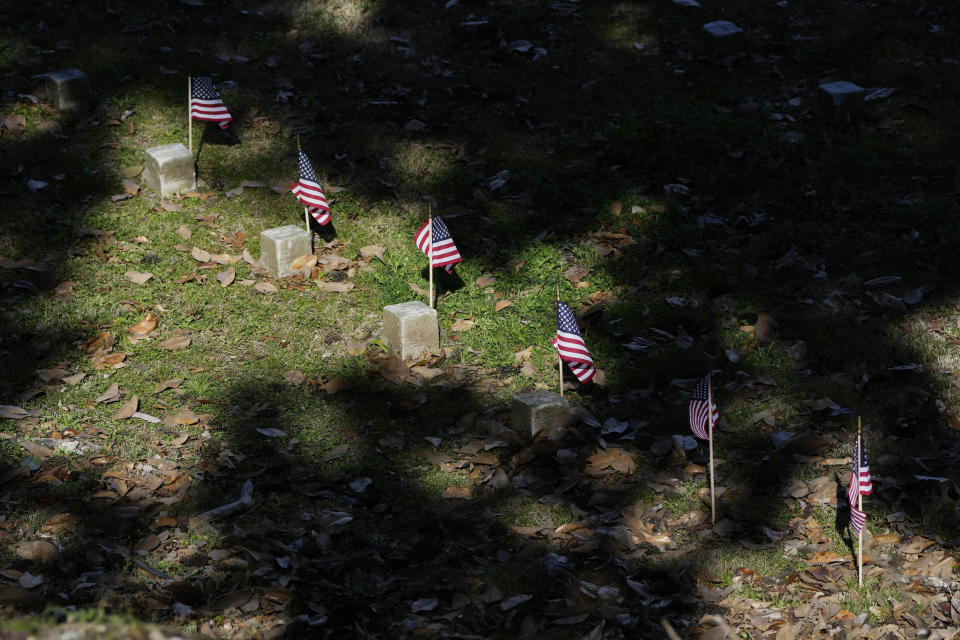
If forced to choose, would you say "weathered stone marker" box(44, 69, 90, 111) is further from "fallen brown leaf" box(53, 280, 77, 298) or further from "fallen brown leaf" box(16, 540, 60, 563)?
"fallen brown leaf" box(16, 540, 60, 563)

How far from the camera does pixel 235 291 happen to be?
8.62m

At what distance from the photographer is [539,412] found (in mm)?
6781

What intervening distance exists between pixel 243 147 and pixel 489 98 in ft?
9.26

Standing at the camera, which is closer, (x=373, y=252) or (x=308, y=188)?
(x=308, y=188)

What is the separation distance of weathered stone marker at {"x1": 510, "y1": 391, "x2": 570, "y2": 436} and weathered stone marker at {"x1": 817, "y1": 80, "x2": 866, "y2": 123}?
5472 mm

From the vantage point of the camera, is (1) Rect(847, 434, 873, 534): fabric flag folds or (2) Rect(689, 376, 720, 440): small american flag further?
(2) Rect(689, 376, 720, 440): small american flag

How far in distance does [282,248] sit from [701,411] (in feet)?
14.1

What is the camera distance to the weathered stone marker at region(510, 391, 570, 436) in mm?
6789

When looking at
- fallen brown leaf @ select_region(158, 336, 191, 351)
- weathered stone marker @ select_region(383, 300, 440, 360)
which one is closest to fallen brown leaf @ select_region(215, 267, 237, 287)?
fallen brown leaf @ select_region(158, 336, 191, 351)

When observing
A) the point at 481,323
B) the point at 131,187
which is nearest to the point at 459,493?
the point at 481,323

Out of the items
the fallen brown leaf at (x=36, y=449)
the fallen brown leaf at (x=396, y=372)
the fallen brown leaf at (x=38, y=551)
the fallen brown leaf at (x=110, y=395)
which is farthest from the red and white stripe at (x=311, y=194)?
the fallen brown leaf at (x=38, y=551)

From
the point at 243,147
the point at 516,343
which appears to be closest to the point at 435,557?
the point at 516,343

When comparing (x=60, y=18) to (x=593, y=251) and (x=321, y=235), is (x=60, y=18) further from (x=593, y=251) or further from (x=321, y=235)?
(x=593, y=251)

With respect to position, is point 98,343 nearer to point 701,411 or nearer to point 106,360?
point 106,360
